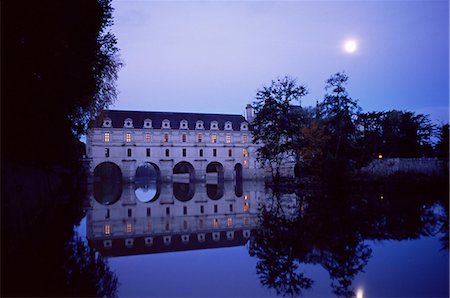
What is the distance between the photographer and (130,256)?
856 centimetres

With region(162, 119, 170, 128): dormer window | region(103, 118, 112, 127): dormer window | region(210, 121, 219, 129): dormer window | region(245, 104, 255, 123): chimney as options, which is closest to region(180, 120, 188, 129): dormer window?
region(162, 119, 170, 128): dormer window

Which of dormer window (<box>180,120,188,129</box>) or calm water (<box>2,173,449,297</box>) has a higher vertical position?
dormer window (<box>180,120,188,129</box>)

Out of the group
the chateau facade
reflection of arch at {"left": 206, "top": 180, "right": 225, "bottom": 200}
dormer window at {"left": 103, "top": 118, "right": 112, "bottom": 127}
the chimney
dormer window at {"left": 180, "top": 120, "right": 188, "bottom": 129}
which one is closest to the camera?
reflection of arch at {"left": 206, "top": 180, "right": 225, "bottom": 200}

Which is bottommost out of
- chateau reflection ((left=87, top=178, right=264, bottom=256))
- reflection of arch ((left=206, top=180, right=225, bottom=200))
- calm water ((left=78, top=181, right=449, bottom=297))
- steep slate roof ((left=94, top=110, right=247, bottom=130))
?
reflection of arch ((left=206, top=180, right=225, bottom=200))

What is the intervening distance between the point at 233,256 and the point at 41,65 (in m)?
9.23

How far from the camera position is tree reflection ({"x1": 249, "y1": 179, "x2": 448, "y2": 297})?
650 cm

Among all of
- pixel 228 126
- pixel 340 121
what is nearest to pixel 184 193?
pixel 340 121

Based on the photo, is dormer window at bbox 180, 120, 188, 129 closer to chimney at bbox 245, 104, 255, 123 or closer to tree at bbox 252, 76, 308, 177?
chimney at bbox 245, 104, 255, 123

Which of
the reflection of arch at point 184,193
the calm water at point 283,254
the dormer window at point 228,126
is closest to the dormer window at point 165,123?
the dormer window at point 228,126

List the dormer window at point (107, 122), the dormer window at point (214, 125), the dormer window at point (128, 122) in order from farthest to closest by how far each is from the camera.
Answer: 1. the dormer window at point (214, 125)
2. the dormer window at point (128, 122)
3. the dormer window at point (107, 122)

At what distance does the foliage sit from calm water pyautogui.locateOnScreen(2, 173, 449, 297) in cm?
263

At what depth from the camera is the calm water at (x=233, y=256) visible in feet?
19.3

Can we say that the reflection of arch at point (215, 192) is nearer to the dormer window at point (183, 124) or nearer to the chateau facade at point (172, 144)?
the chateau facade at point (172, 144)

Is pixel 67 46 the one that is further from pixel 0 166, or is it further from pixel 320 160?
pixel 320 160
